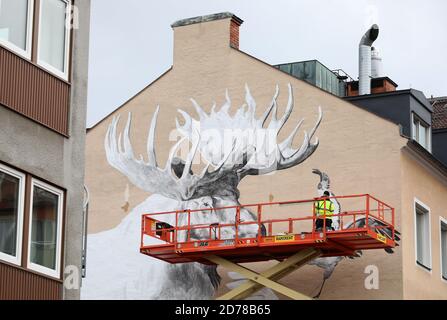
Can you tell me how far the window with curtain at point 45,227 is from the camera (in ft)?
63.6

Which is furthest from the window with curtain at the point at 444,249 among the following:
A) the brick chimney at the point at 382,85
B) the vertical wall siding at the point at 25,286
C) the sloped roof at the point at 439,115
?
the vertical wall siding at the point at 25,286

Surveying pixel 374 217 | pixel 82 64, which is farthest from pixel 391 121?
pixel 82 64

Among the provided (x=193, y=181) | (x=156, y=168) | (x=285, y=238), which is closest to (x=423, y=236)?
(x=285, y=238)

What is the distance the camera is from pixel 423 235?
39.9 m

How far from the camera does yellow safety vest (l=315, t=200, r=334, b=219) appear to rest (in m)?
36.2

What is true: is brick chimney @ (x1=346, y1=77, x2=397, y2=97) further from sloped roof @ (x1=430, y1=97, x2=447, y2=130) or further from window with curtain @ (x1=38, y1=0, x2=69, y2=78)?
window with curtain @ (x1=38, y1=0, x2=69, y2=78)

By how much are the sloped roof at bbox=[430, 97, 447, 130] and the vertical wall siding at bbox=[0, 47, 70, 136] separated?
87.8 feet

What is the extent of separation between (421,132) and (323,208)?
6.84m

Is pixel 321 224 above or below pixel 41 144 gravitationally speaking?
above

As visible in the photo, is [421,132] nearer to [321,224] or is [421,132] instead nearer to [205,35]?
[321,224]

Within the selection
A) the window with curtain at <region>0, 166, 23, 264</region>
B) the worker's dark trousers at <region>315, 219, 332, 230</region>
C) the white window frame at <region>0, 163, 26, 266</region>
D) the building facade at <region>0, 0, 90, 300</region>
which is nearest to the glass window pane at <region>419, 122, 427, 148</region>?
the worker's dark trousers at <region>315, 219, 332, 230</region>

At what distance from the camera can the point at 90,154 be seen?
44.0 meters

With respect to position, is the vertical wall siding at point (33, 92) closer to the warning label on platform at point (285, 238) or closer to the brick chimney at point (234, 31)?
the warning label on platform at point (285, 238)
